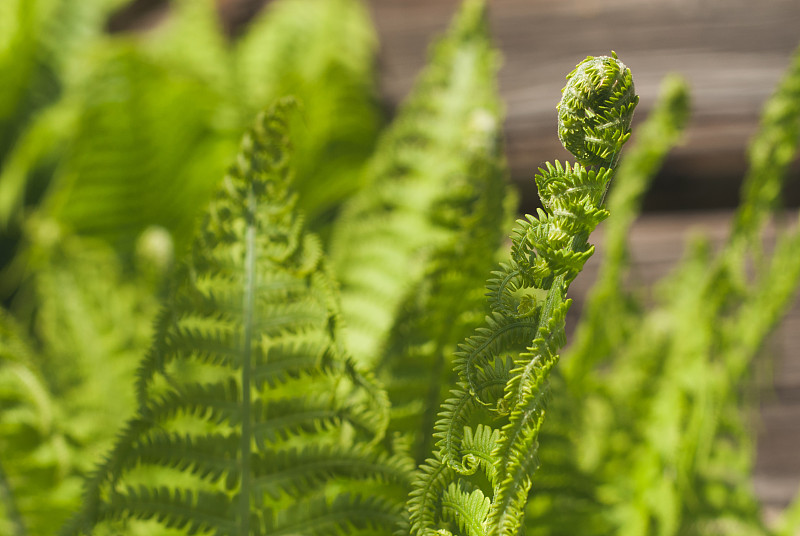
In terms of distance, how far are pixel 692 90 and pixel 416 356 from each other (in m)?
0.63

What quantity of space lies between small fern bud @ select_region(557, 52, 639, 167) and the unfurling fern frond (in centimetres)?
9

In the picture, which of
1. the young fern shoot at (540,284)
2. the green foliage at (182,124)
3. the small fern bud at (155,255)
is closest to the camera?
the young fern shoot at (540,284)

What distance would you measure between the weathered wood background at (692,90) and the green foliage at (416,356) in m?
0.21

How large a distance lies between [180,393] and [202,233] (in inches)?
2.0

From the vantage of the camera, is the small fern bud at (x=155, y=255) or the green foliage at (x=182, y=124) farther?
the green foliage at (x=182, y=124)

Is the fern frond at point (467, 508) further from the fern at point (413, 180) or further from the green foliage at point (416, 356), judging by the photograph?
the fern at point (413, 180)

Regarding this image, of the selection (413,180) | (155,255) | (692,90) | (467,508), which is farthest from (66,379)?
(692,90)

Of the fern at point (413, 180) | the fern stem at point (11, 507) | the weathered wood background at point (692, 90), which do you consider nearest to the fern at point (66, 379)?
the fern stem at point (11, 507)

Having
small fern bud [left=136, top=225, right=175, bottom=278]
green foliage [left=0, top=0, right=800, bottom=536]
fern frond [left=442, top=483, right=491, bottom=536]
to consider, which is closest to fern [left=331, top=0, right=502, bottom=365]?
green foliage [left=0, top=0, right=800, bottom=536]

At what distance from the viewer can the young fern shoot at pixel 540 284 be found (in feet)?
0.42

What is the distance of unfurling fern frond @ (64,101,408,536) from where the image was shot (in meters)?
0.19

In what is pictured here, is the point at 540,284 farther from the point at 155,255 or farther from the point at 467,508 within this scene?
the point at 155,255

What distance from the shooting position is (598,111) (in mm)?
128

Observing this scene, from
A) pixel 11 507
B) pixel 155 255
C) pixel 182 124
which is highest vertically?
pixel 182 124
